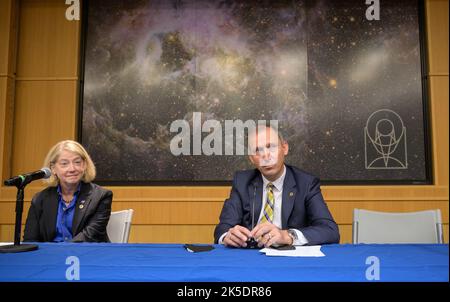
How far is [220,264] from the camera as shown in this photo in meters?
1.38

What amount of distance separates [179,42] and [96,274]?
325cm

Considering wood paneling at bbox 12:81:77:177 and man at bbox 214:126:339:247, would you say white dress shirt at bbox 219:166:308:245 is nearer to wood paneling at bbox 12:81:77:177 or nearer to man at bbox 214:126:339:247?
man at bbox 214:126:339:247

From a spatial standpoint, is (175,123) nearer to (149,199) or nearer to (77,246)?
(149,199)

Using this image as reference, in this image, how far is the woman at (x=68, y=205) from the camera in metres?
2.47

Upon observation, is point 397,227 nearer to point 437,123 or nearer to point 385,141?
point 385,141

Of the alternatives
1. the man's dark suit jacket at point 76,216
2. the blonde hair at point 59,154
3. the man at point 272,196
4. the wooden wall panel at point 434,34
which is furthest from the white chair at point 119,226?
the wooden wall panel at point 434,34

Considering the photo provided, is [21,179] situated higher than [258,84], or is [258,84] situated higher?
[258,84]

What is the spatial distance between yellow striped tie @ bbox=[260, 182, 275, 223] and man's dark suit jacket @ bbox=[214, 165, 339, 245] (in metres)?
0.04

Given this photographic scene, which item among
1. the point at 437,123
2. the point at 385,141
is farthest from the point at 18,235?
the point at 437,123

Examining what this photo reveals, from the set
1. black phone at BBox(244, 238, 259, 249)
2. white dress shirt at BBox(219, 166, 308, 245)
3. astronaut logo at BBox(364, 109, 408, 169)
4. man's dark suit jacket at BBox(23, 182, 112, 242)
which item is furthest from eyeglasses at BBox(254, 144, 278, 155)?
astronaut logo at BBox(364, 109, 408, 169)

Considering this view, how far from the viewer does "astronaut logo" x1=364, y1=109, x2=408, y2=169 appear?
397 centimetres

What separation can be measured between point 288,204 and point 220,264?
104 cm

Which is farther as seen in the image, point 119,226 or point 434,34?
point 434,34

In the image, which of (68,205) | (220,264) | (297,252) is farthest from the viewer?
(68,205)
